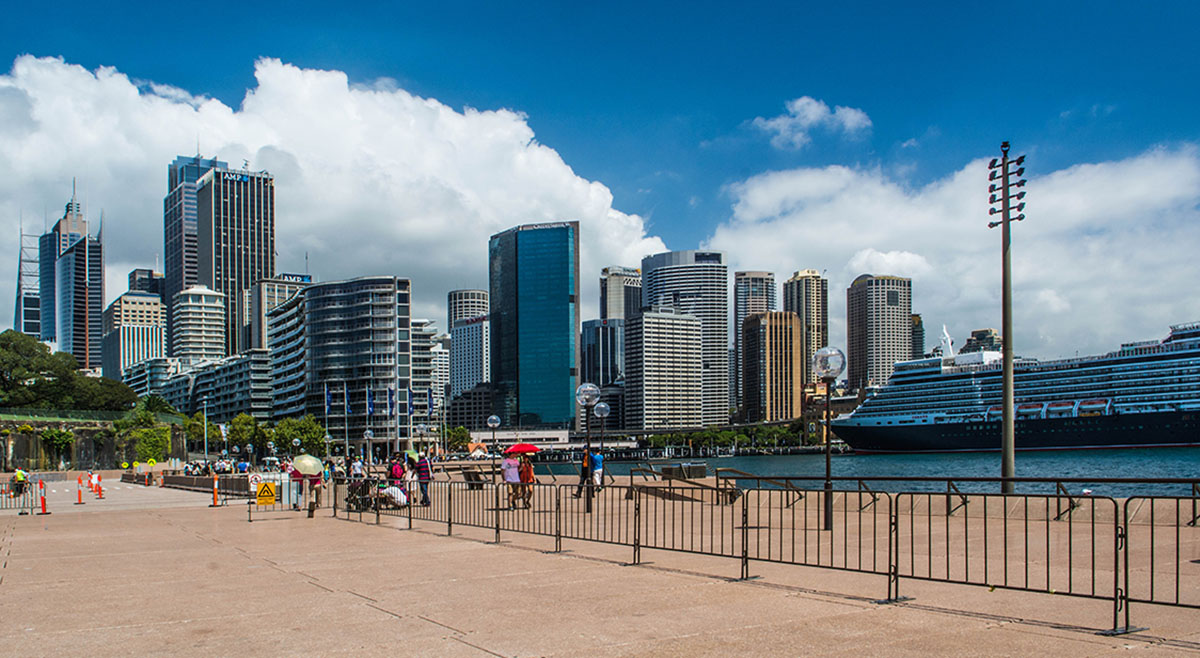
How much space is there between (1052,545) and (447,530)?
402 inches

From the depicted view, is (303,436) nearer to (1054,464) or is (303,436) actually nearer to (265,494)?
(1054,464)

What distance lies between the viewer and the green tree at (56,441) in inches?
3063

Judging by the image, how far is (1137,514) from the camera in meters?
16.6

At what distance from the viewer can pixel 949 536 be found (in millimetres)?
14062

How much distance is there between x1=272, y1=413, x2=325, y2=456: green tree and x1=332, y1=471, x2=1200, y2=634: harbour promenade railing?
11512cm

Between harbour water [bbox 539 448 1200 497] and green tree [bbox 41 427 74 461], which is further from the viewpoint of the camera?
green tree [bbox 41 427 74 461]

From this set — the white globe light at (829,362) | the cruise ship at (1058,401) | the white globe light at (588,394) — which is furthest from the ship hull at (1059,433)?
the white globe light at (829,362)

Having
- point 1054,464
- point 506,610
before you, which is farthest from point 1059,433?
point 506,610

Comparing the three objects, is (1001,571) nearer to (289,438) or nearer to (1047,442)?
(1047,442)

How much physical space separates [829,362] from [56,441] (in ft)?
256

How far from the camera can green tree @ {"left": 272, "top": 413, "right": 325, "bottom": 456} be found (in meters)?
133

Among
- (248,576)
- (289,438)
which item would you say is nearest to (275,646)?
(248,576)

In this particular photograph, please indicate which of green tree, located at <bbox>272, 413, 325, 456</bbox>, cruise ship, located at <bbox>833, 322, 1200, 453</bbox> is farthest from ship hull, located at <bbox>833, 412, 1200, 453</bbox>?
green tree, located at <bbox>272, 413, 325, 456</bbox>

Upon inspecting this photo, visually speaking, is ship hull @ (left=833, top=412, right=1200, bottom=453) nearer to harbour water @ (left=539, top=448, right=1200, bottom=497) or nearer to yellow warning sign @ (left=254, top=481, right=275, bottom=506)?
harbour water @ (left=539, top=448, right=1200, bottom=497)
